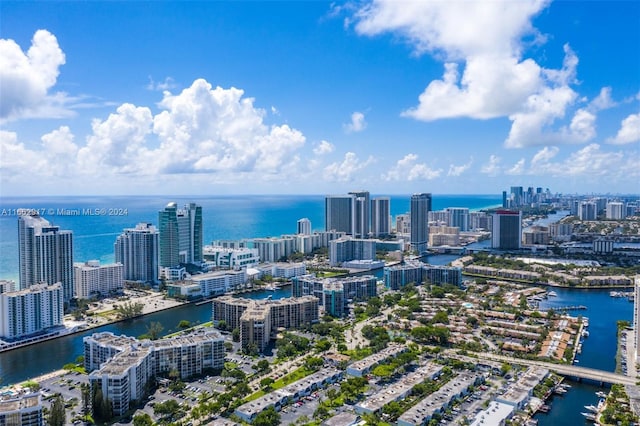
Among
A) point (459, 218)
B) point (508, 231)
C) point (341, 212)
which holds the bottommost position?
point (508, 231)

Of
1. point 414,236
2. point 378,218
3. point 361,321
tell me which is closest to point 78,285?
point 361,321

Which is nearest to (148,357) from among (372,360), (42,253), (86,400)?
(86,400)

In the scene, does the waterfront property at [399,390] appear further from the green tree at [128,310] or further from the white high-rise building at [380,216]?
the white high-rise building at [380,216]

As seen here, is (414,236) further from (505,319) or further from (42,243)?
(42,243)

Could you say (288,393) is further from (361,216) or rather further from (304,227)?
(361,216)

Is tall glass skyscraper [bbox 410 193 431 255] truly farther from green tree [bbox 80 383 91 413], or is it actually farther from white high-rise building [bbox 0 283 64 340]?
green tree [bbox 80 383 91 413]
